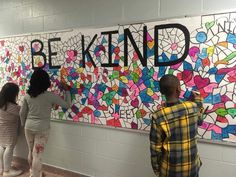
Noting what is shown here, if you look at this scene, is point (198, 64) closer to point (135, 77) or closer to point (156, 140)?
point (135, 77)

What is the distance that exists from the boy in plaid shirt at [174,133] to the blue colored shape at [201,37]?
48cm

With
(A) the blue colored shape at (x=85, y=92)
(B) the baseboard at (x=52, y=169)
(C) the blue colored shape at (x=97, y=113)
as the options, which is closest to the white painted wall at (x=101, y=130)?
(B) the baseboard at (x=52, y=169)

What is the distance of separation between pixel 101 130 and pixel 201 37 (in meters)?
1.35

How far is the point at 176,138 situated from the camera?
1854 mm

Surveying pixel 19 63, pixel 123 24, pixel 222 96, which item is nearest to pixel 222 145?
pixel 222 96

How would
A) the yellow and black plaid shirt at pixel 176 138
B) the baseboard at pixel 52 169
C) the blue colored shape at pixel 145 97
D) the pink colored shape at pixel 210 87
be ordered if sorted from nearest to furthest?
the yellow and black plaid shirt at pixel 176 138 < the pink colored shape at pixel 210 87 < the blue colored shape at pixel 145 97 < the baseboard at pixel 52 169

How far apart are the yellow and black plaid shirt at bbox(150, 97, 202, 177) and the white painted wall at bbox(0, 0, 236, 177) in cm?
42

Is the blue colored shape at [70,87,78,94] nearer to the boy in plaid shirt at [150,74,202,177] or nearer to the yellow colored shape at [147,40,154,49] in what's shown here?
the yellow colored shape at [147,40,154,49]

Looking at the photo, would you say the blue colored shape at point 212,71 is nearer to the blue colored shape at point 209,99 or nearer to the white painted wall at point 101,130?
the blue colored shape at point 209,99

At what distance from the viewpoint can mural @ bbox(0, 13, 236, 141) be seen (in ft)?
6.89

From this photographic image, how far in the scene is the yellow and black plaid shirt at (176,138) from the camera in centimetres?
185

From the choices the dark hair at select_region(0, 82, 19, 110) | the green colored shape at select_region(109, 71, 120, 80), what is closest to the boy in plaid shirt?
the green colored shape at select_region(109, 71, 120, 80)

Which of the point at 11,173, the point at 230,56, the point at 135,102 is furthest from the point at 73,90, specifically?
the point at 230,56

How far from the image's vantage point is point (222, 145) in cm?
216
